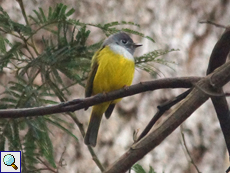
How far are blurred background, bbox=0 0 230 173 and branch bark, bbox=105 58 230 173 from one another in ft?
5.80

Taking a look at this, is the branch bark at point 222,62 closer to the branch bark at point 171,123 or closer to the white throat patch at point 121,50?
the branch bark at point 171,123

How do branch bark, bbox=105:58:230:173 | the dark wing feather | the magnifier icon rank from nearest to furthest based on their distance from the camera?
branch bark, bbox=105:58:230:173, the magnifier icon, the dark wing feather

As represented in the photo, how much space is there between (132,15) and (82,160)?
3.96 ft

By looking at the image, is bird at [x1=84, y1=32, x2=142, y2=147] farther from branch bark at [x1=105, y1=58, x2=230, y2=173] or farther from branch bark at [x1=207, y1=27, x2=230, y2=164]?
branch bark at [x1=105, y1=58, x2=230, y2=173]

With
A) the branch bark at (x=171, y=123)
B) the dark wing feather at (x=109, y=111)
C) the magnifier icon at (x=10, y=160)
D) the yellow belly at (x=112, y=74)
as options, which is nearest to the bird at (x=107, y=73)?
the yellow belly at (x=112, y=74)

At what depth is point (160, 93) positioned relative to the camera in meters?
3.27

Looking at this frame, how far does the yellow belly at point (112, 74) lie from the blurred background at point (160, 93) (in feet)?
3.03

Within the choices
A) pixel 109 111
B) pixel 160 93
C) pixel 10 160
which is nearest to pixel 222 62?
pixel 10 160

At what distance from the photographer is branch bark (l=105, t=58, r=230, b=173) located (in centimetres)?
115

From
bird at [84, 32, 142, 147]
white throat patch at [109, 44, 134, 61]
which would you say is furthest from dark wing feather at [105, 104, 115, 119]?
white throat patch at [109, 44, 134, 61]

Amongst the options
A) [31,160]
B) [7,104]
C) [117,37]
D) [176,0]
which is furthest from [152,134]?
[176,0]

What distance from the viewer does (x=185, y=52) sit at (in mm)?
3408

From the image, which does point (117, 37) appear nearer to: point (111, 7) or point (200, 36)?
point (111, 7)

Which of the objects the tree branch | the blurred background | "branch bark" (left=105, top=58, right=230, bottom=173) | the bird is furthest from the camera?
the blurred background
